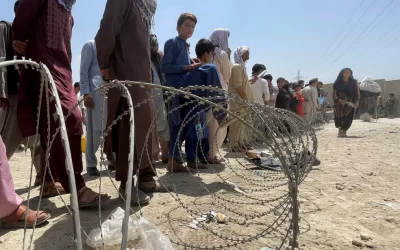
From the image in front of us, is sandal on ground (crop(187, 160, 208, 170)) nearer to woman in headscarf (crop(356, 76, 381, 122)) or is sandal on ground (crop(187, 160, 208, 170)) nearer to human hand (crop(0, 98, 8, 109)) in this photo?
human hand (crop(0, 98, 8, 109))

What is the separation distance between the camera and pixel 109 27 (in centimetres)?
277

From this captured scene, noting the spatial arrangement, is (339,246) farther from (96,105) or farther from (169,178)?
(96,105)

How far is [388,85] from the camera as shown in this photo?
816 inches

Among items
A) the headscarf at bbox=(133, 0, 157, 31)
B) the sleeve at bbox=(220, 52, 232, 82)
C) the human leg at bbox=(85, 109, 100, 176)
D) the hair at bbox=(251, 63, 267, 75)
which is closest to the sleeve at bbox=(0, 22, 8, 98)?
the headscarf at bbox=(133, 0, 157, 31)

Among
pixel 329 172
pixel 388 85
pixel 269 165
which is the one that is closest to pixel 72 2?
pixel 269 165

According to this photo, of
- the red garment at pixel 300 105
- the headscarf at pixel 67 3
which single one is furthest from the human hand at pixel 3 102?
the red garment at pixel 300 105

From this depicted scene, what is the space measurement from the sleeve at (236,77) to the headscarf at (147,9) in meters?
2.30

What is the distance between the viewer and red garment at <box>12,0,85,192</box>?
261 cm

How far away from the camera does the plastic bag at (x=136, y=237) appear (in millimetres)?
2010

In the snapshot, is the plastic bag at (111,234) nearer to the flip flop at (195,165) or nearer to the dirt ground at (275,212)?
the dirt ground at (275,212)

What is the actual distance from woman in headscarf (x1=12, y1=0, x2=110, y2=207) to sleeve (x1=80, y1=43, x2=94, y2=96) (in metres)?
1.42

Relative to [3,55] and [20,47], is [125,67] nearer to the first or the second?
[20,47]

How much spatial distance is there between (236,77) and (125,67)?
2690 millimetres

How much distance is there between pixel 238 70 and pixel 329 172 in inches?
79.3
